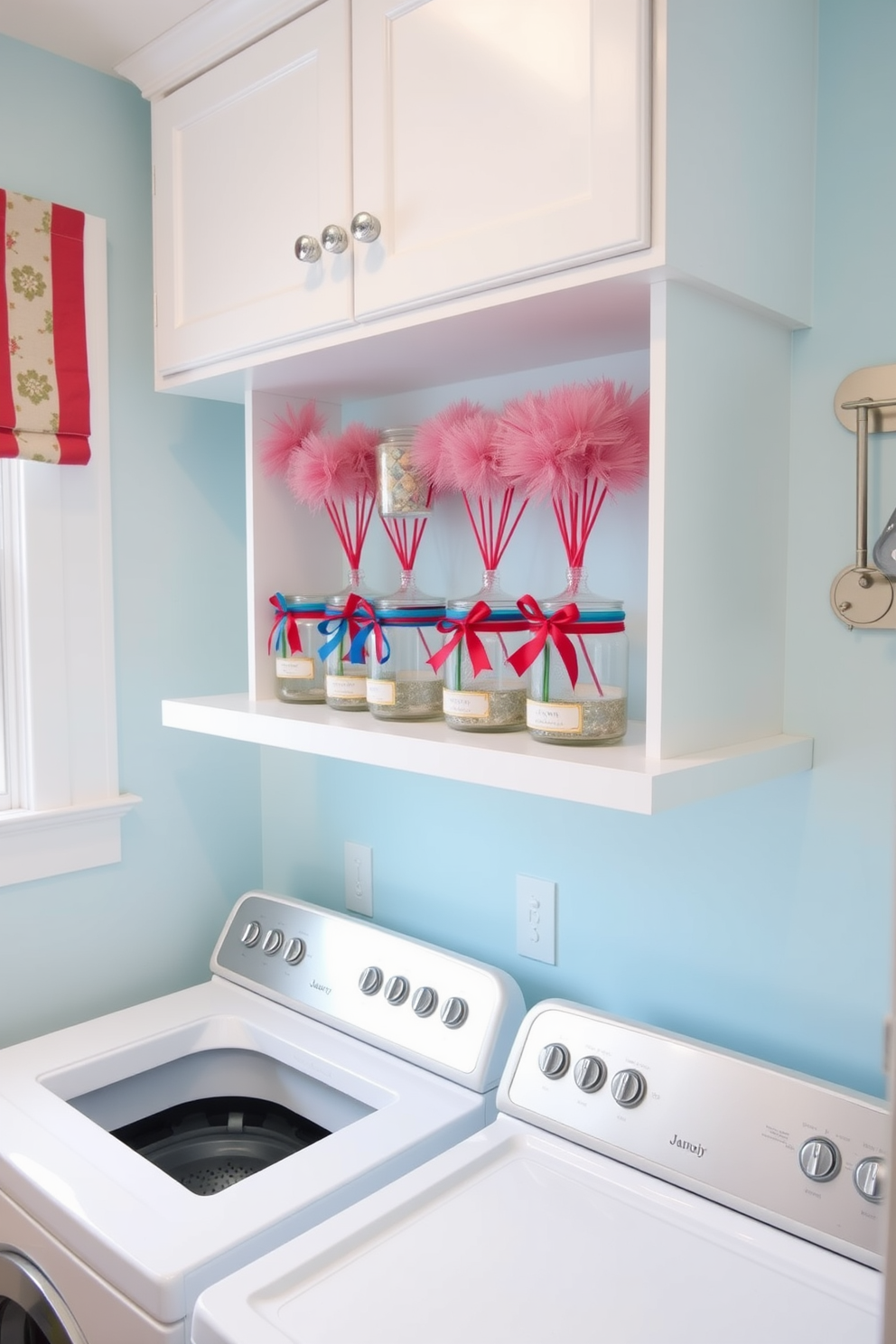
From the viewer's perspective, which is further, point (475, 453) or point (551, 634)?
point (475, 453)

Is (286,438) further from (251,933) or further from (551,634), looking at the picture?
(251,933)

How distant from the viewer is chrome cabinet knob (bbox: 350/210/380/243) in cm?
116

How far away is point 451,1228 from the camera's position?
106cm

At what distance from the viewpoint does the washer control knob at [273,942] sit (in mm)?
1677

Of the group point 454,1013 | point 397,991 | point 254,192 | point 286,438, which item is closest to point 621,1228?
point 454,1013

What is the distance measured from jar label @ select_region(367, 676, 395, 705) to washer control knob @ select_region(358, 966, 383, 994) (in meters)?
0.44

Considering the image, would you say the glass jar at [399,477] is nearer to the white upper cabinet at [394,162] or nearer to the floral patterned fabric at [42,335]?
the white upper cabinet at [394,162]

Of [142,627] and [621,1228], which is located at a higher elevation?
[142,627]

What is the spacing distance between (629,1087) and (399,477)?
850mm

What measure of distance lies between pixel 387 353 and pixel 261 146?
13.2 inches

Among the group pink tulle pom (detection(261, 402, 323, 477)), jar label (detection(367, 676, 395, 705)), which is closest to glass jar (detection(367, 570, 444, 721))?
jar label (detection(367, 676, 395, 705))

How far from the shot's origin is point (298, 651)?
5.05ft

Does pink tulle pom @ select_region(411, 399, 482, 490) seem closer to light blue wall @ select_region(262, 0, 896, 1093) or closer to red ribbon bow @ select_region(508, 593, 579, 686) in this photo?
red ribbon bow @ select_region(508, 593, 579, 686)

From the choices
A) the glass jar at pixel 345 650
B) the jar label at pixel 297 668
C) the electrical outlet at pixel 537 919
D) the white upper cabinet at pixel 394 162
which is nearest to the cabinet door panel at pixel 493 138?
the white upper cabinet at pixel 394 162
